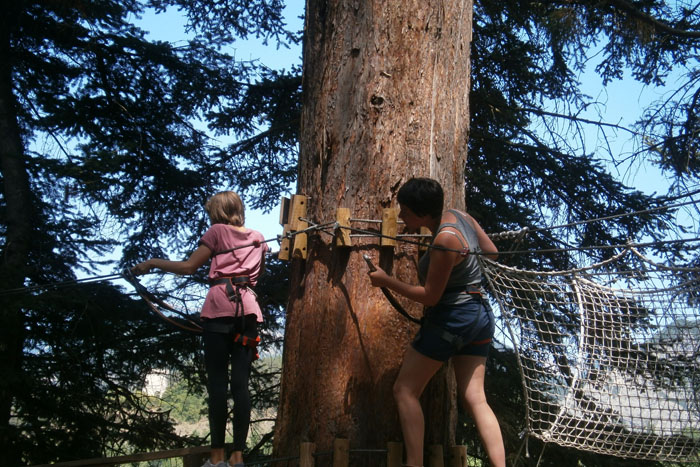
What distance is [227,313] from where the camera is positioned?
3287mm

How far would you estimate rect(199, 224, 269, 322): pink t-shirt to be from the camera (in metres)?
3.31

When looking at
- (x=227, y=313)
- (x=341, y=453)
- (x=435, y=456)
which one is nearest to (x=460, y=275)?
(x=435, y=456)

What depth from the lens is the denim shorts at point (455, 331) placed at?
9.40ft

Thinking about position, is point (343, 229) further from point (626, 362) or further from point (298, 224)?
point (626, 362)

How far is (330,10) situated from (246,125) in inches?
187

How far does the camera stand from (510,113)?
7621 millimetres

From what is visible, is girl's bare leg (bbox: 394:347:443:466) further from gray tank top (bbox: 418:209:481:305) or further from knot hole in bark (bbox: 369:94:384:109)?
knot hole in bark (bbox: 369:94:384:109)

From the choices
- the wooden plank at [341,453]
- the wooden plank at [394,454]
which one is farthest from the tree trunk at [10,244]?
the wooden plank at [394,454]

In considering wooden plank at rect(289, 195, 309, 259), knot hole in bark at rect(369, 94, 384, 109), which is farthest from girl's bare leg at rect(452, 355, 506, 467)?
knot hole in bark at rect(369, 94, 384, 109)

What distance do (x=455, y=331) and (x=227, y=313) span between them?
3.59 feet

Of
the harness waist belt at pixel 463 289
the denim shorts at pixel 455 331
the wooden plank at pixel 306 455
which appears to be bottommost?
the wooden plank at pixel 306 455

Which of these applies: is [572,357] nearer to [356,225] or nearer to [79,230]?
[356,225]

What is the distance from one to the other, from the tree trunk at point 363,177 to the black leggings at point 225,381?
0.20 meters

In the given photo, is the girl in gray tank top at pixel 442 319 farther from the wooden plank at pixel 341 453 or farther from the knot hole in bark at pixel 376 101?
the knot hole in bark at pixel 376 101
